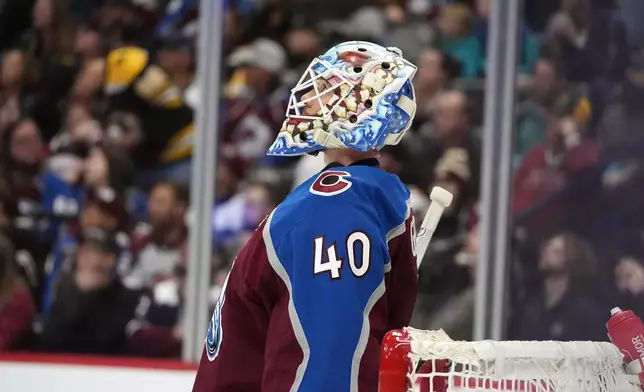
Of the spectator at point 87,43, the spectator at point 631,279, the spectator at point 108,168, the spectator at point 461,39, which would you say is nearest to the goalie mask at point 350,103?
the spectator at point 631,279

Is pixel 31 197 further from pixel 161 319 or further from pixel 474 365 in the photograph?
pixel 474 365

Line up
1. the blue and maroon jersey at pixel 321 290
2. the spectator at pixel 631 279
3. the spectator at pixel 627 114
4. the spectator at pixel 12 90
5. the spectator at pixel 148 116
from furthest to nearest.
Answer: the spectator at pixel 12 90, the spectator at pixel 148 116, the spectator at pixel 627 114, the spectator at pixel 631 279, the blue and maroon jersey at pixel 321 290

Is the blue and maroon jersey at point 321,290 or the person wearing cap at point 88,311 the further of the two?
the person wearing cap at point 88,311

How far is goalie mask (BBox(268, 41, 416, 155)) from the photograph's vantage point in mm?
1384

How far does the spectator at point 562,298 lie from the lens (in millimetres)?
3533

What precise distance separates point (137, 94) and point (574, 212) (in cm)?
160

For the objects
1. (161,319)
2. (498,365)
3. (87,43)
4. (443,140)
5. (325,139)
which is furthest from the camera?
(87,43)

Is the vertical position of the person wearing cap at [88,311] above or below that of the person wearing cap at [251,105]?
below

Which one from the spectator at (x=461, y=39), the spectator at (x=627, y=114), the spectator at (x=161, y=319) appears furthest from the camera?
the spectator at (x=161, y=319)

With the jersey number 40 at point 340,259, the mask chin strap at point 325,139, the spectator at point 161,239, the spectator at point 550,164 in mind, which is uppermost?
the spectator at point 550,164

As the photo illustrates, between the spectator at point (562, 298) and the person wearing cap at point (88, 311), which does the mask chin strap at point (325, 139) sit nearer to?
the spectator at point (562, 298)

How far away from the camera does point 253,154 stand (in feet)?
13.0

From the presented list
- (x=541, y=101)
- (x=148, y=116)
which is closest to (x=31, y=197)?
(x=148, y=116)

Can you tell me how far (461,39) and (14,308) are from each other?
1802 millimetres
